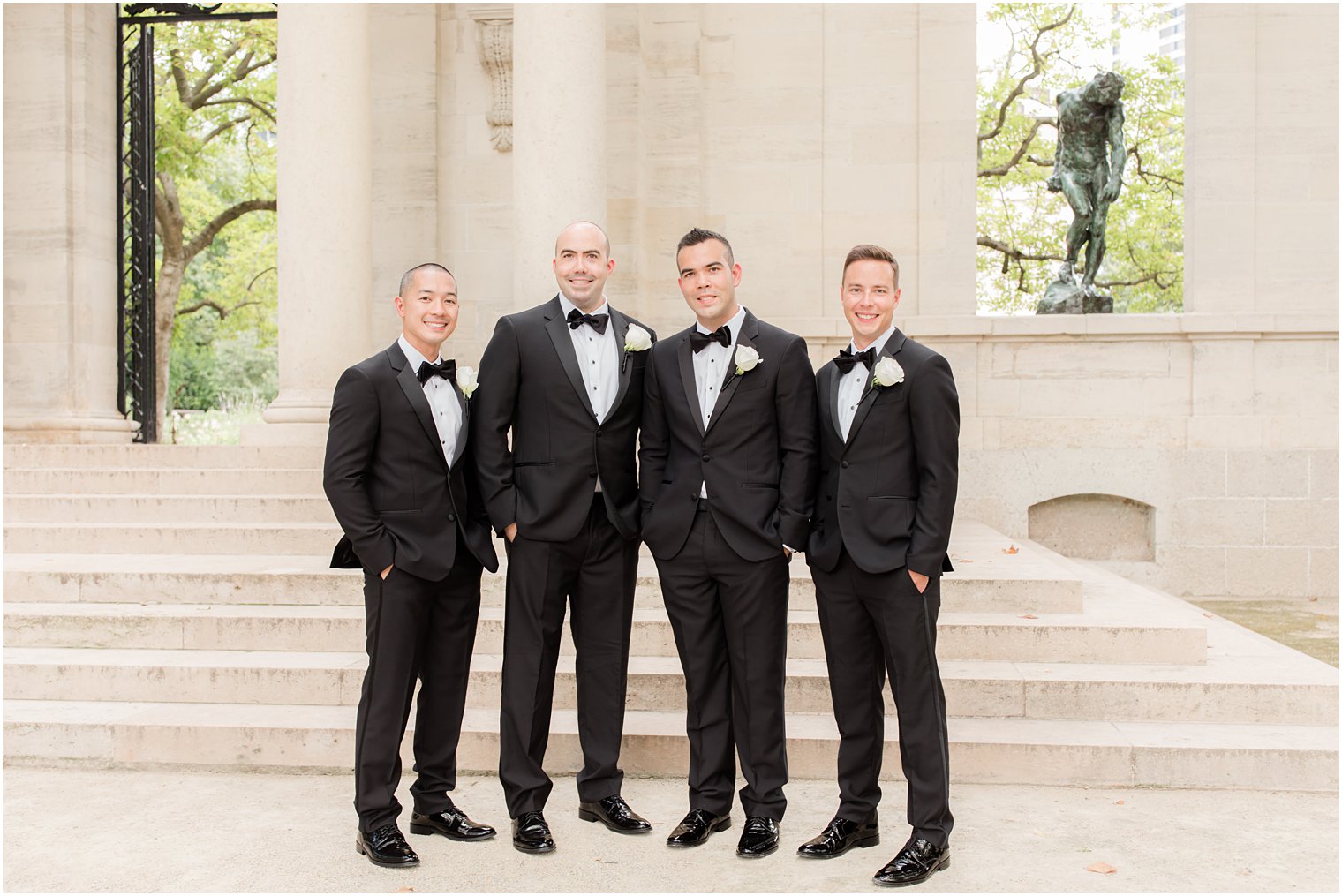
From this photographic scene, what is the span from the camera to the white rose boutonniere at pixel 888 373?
425 centimetres

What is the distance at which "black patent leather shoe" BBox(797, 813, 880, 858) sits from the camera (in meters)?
4.46

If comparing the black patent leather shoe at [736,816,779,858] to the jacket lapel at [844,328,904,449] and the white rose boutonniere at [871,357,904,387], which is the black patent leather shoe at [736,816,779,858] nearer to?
the jacket lapel at [844,328,904,449]

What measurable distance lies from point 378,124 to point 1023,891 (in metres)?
10.0

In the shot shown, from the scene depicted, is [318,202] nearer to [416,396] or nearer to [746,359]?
[416,396]

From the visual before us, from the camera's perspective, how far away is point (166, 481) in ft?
31.3

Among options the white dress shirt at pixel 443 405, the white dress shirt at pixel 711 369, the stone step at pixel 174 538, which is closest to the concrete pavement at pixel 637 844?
the white dress shirt at pixel 711 369

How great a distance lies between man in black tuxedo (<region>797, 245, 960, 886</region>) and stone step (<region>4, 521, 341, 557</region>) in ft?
15.8

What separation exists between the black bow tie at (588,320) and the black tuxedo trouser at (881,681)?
1369 mm

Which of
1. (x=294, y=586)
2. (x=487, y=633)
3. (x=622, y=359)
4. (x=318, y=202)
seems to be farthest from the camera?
(x=318, y=202)

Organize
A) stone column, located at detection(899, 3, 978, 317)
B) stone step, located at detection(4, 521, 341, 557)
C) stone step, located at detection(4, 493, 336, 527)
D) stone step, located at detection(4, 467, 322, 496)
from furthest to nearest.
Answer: stone column, located at detection(899, 3, 978, 317) → stone step, located at detection(4, 467, 322, 496) → stone step, located at detection(4, 493, 336, 527) → stone step, located at detection(4, 521, 341, 557)

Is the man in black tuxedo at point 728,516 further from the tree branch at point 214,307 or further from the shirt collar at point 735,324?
the tree branch at point 214,307

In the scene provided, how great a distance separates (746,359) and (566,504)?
94cm

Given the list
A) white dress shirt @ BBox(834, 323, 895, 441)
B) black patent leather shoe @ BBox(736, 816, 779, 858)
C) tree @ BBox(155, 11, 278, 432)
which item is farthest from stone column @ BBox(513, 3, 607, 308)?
tree @ BBox(155, 11, 278, 432)

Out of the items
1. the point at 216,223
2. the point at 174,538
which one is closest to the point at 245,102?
the point at 216,223
